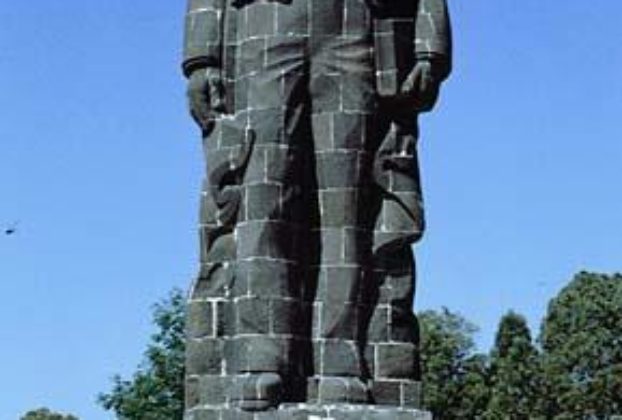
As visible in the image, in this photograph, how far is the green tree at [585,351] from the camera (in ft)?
150

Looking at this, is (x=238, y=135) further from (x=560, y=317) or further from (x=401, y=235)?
(x=560, y=317)

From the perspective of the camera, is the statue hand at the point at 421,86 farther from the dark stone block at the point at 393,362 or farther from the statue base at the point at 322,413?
the statue base at the point at 322,413

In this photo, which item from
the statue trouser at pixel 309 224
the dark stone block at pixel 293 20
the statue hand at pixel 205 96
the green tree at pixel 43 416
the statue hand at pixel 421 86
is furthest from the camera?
the green tree at pixel 43 416

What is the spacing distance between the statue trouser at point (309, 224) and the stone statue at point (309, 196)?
15 millimetres

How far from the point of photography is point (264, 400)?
16453 mm

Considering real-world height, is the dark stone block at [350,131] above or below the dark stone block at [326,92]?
below

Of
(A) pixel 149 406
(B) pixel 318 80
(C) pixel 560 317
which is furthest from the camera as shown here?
(C) pixel 560 317

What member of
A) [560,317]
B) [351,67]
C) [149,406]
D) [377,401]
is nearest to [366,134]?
[351,67]

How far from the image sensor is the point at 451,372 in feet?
167

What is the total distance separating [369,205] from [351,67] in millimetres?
1521

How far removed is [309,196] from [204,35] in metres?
2.24

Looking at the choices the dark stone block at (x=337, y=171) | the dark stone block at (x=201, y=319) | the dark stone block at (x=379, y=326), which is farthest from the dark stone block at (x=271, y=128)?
the dark stone block at (x=379, y=326)

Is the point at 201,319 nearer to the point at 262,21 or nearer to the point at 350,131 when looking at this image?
the point at 350,131

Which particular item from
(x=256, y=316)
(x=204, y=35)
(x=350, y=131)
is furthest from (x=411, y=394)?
(x=204, y=35)
